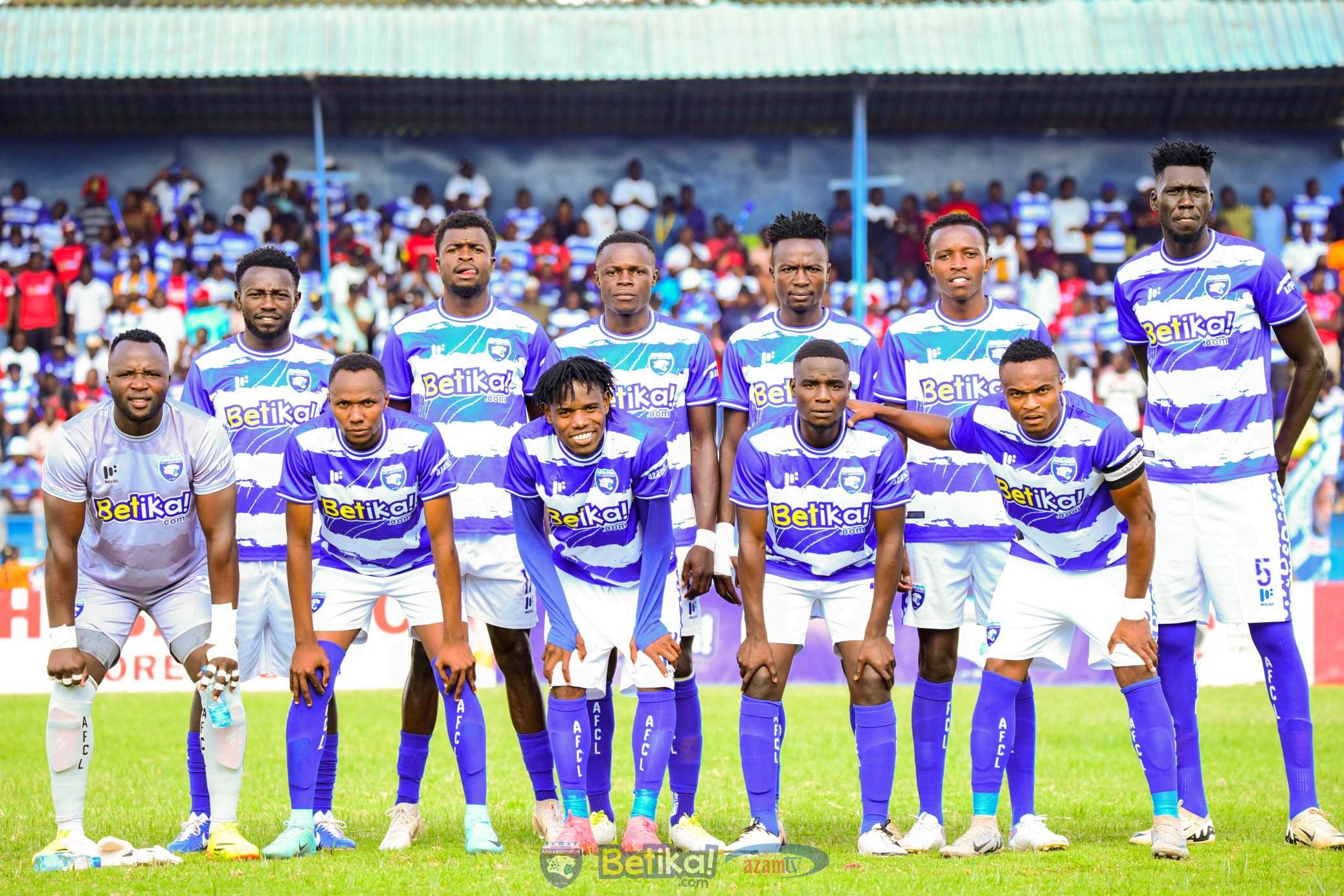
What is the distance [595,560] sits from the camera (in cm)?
739

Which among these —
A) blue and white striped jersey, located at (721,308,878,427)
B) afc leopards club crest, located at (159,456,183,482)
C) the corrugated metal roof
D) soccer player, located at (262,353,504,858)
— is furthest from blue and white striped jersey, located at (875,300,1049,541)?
the corrugated metal roof

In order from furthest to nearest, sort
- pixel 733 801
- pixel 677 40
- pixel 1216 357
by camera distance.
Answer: pixel 677 40 < pixel 733 801 < pixel 1216 357

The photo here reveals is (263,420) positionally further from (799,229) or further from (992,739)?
(992,739)

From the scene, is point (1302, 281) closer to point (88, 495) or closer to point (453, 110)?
point (453, 110)

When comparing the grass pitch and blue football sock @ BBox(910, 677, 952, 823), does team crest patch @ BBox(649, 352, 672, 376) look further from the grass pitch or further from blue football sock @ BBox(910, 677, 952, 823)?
the grass pitch

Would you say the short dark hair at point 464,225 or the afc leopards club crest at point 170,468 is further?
the short dark hair at point 464,225

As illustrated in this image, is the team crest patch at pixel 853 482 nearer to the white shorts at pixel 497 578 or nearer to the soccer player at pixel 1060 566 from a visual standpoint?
the soccer player at pixel 1060 566

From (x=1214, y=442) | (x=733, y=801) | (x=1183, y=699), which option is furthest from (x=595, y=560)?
(x=1214, y=442)

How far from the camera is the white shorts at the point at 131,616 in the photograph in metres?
7.29

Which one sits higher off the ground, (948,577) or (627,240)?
(627,240)

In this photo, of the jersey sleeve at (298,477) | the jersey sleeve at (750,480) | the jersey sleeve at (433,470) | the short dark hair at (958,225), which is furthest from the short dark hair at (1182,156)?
the jersey sleeve at (298,477)

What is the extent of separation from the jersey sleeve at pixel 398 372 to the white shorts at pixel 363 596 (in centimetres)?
107

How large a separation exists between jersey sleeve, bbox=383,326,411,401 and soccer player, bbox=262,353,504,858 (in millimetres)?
634

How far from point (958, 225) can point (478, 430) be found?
2795mm
